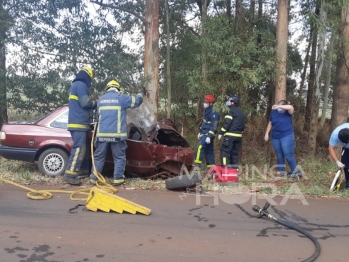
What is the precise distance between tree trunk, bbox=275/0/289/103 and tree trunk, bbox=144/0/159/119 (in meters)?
2.97

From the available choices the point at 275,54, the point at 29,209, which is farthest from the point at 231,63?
the point at 29,209

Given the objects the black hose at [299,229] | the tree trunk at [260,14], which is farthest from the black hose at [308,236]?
the tree trunk at [260,14]

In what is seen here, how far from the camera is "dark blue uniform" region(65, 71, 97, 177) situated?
6828 mm

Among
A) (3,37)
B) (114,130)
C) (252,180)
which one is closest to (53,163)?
(114,130)

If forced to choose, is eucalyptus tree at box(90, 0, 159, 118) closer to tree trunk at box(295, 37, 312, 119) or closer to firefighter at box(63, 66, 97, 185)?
firefighter at box(63, 66, 97, 185)

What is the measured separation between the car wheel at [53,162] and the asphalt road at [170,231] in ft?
3.74

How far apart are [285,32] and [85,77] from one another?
5.29 meters

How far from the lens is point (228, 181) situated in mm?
7266

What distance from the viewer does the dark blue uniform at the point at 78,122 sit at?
269 inches

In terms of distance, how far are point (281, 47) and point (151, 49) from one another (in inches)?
125

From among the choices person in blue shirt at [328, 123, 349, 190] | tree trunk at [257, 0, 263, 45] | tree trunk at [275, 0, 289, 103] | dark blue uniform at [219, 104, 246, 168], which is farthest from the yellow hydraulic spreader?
tree trunk at [257, 0, 263, 45]

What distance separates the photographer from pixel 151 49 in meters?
9.77

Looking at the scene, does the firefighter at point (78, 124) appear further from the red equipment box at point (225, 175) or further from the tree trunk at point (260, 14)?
the tree trunk at point (260, 14)

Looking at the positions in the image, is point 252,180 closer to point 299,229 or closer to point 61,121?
point 299,229
